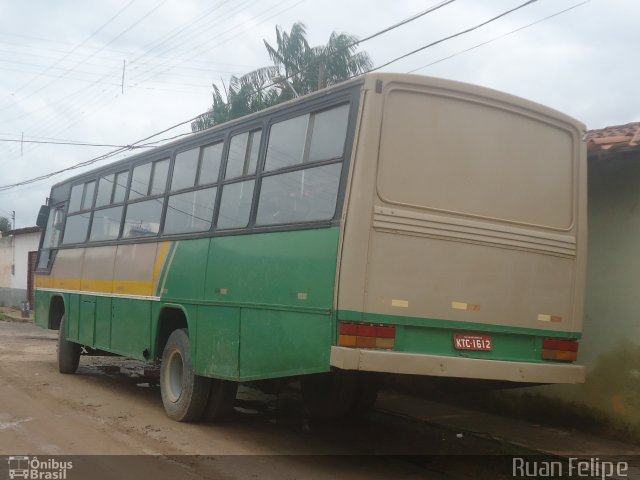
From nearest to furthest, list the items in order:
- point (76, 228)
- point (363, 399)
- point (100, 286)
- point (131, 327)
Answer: point (363, 399) < point (131, 327) < point (100, 286) < point (76, 228)

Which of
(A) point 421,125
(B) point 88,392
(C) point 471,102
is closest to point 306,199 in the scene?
(A) point 421,125

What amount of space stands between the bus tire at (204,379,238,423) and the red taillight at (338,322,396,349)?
2869 millimetres

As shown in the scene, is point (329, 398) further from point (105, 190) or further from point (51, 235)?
point (51, 235)

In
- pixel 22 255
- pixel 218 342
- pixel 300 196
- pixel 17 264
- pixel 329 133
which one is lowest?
pixel 218 342

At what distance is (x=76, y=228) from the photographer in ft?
39.4

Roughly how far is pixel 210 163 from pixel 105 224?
11.1 feet

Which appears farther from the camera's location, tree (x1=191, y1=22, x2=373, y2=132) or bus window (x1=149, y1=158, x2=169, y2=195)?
tree (x1=191, y1=22, x2=373, y2=132)

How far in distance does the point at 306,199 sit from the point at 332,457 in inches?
104

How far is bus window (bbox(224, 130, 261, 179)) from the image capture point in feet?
24.0

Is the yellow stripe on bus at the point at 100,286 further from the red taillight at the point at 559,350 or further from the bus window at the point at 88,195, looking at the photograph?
the red taillight at the point at 559,350

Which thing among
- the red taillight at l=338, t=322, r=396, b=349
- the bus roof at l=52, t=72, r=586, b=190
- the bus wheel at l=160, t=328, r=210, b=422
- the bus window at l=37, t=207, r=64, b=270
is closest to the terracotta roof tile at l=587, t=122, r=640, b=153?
the bus roof at l=52, t=72, r=586, b=190

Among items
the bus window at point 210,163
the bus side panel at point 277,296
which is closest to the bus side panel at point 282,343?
the bus side panel at point 277,296

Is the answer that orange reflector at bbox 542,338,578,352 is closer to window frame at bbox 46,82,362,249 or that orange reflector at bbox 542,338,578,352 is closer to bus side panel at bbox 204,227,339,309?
bus side panel at bbox 204,227,339,309

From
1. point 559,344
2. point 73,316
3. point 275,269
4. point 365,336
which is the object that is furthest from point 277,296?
point 73,316
